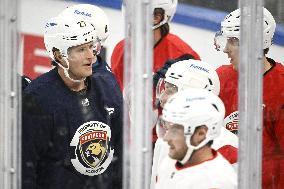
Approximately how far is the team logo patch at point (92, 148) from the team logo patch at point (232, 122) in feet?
1.29

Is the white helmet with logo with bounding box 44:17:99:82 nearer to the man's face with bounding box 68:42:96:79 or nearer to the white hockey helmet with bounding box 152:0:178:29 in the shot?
the man's face with bounding box 68:42:96:79

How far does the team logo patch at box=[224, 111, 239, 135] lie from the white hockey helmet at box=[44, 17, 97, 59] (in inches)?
22.8

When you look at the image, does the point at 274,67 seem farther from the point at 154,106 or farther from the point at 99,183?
the point at 99,183

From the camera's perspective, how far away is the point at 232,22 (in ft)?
13.2

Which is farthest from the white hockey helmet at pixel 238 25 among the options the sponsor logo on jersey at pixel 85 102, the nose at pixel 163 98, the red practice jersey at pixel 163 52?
the sponsor logo on jersey at pixel 85 102

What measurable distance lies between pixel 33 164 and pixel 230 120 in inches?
25.6

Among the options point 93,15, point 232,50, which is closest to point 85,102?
point 93,15

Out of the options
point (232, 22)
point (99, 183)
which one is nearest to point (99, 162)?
point (99, 183)

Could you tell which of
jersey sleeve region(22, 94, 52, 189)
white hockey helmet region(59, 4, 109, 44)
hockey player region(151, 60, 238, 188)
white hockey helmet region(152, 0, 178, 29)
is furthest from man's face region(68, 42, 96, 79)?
white hockey helmet region(152, 0, 178, 29)

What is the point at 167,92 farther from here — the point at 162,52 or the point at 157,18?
the point at 157,18

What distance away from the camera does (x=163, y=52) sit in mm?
4109

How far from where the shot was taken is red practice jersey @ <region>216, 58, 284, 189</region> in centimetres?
400

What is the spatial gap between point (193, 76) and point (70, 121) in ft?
1.41

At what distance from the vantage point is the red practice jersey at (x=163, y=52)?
13.2 feet
